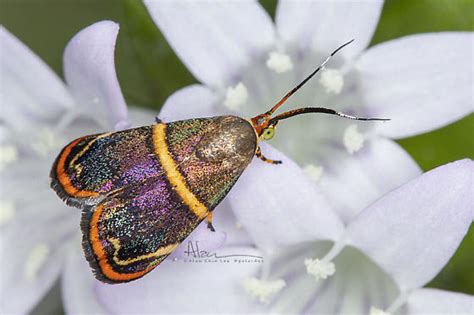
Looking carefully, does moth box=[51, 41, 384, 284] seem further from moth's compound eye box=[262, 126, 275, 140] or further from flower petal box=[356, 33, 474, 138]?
flower petal box=[356, 33, 474, 138]

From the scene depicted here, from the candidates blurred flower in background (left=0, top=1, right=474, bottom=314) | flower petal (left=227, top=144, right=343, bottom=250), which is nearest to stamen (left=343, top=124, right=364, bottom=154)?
blurred flower in background (left=0, top=1, right=474, bottom=314)

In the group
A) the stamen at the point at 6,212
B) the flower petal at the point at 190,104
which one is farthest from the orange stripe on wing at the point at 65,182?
the stamen at the point at 6,212

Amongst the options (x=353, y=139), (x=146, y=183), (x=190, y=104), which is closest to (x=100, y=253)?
Answer: (x=146, y=183)

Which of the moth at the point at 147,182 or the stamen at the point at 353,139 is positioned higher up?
the moth at the point at 147,182

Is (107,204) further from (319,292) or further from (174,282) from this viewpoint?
(319,292)

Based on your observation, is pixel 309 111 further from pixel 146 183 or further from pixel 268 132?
pixel 146 183

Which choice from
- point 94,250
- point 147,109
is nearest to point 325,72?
point 147,109

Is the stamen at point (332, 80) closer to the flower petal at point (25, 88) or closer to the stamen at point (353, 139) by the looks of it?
the stamen at point (353, 139)
